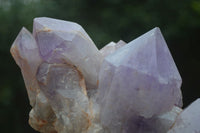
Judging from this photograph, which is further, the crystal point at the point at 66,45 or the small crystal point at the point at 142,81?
the crystal point at the point at 66,45

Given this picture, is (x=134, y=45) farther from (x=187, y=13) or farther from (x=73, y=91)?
(x=187, y=13)

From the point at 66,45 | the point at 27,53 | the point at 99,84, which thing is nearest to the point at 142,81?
the point at 99,84

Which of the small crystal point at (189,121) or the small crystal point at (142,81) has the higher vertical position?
the small crystal point at (142,81)

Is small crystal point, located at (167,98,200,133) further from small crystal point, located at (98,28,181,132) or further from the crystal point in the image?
the crystal point

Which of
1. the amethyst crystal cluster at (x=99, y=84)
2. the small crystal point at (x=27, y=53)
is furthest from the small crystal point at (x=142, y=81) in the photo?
the small crystal point at (x=27, y=53)

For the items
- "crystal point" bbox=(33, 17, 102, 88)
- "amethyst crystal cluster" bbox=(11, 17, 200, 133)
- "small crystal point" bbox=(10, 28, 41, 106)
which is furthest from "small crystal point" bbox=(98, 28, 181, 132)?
"small crystal point" bbox=(10, 28, 41, 106)

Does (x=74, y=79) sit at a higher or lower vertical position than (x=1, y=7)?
higher

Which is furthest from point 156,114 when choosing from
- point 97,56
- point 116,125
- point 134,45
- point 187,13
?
point 187,13

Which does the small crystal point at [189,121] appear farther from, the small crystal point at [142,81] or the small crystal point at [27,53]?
the small crystal point at [27,53]
